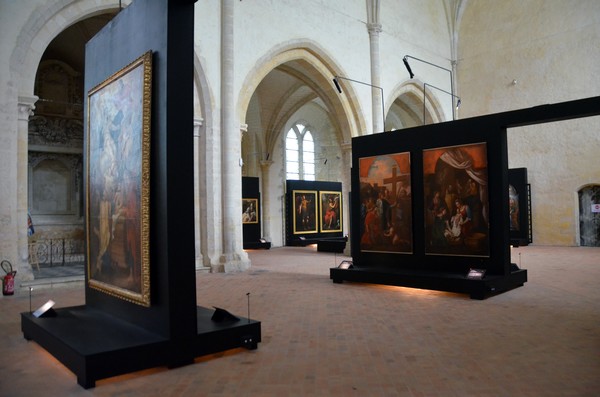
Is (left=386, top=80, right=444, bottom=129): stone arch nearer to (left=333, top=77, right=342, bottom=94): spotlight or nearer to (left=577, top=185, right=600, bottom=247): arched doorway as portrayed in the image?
(left=333, top=77, right=342, bottom=94): spotlight

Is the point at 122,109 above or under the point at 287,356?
above

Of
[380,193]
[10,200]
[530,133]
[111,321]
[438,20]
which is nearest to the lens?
[111,321]

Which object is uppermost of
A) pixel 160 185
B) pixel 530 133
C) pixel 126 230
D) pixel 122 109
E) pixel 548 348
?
pixel 530 133

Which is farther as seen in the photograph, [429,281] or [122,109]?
[429,281]

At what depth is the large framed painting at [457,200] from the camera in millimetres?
8227

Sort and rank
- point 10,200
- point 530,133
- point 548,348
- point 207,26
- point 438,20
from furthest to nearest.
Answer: point 438,20
point 530,133
point 207,26
point 10,200
point 548,348

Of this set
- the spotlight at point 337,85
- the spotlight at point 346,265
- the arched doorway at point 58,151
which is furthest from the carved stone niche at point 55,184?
the spotlight at point 346,265

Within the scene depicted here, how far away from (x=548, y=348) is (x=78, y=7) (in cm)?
1029

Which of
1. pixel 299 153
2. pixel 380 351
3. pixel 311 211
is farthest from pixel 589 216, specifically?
pixel 380 351

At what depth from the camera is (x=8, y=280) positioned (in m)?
8.21

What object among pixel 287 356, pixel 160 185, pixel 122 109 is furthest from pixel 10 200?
pixel 287 356

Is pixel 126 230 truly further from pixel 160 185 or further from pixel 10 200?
pixel 10 200

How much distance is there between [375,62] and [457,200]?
10.1 metres

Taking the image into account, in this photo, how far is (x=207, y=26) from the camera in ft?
39.1
